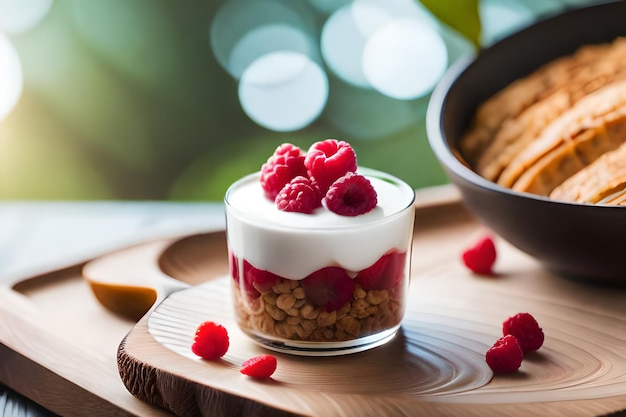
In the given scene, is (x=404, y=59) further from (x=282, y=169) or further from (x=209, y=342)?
(x=209, y=342)

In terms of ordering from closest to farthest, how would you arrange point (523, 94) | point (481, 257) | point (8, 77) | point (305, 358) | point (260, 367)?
point (260, 367) → point (305, 358) → point (481, 257) → point (523, 94) → point (8, 77)

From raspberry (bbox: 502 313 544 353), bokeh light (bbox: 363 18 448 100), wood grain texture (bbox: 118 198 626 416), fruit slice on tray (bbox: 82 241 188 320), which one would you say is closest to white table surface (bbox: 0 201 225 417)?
fruit slice on tray (bbox: 82 241 188 320)

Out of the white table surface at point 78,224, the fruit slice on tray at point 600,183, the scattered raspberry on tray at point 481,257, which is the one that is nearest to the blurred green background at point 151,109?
the white table surface at point 78,224

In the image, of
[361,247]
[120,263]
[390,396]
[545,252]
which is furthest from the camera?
[120,263]

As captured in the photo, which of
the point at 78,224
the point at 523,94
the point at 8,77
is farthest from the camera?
the point at 8,77

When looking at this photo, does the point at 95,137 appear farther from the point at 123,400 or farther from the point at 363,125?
the point at 123,400

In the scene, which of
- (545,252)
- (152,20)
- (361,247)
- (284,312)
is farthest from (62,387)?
(152,20)

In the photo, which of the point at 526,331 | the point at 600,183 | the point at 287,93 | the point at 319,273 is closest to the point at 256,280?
the point at 319,273

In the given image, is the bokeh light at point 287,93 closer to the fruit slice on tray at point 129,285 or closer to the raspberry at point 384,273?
the fruit slice on tray at point 129,285
